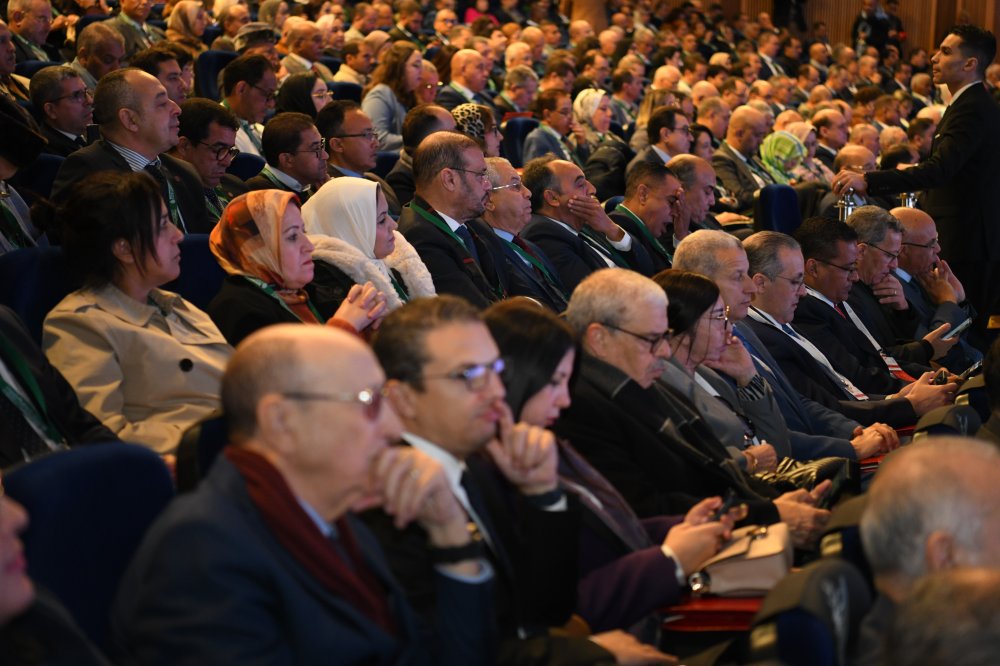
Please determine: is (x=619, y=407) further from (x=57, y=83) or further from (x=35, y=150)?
(x=57, y=83)

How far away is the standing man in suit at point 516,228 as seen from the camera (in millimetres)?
4297

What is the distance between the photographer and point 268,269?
3078mm

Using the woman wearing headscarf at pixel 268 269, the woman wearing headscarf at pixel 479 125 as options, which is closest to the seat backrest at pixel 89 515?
the woman wearing headscarf at pixel 268 269

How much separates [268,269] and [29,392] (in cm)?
87

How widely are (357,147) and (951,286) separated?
2480 millimetres

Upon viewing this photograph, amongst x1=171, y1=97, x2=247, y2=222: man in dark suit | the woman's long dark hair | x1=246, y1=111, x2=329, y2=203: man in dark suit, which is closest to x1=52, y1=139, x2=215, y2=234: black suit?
x1=171, y1=97, x2=247, y2=222: man in dark suit

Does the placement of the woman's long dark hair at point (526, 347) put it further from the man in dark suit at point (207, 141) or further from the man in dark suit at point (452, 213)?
the man in dark suit at point (207, 141)

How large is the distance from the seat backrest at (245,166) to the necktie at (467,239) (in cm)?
123

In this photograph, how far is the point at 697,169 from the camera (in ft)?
17.6

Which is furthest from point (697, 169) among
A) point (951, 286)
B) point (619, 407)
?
point (619, 407)

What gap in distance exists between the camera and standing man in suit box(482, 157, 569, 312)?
14.1 feet

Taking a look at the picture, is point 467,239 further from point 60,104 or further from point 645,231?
point 60,104

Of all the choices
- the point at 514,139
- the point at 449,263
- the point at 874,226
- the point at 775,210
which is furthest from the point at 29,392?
the point at 514,139

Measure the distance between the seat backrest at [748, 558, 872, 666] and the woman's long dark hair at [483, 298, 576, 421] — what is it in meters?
0.64
